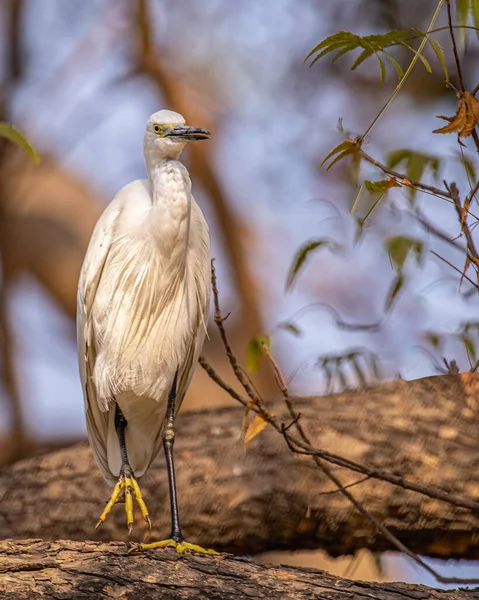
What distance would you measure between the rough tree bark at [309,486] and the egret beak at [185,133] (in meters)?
1.01

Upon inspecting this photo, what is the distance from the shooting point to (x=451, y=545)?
8.31 ft

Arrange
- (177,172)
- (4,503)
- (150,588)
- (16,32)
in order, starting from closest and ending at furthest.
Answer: (150,588) → (177,172) → (4,503) → (16,32)

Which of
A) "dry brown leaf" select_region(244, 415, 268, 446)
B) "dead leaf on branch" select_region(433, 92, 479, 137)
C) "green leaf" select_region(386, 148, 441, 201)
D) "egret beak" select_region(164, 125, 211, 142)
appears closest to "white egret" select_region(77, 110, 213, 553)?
"egret beak" select_region(164, 125, 211, 142)

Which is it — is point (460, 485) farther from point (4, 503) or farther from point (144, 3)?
point (144, 3)

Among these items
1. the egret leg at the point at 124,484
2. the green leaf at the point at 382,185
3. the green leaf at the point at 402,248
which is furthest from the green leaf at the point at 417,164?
the egret leg at the point at 124,484

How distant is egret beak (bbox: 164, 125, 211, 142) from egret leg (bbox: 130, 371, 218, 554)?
1.98ft

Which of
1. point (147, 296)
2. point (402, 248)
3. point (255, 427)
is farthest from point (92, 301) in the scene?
point (402, 248)

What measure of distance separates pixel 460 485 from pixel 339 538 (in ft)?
1.28

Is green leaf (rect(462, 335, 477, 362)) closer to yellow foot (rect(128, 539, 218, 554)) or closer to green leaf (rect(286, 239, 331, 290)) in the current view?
green leaf (rect(286, 239, 331, 290))

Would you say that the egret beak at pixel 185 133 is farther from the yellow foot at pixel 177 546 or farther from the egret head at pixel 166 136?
the yellow foot at pixel 177 546

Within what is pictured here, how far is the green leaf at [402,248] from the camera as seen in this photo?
1.98 m

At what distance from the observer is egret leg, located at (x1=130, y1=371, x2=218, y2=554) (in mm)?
1935

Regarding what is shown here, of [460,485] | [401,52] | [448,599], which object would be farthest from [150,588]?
[401,52]

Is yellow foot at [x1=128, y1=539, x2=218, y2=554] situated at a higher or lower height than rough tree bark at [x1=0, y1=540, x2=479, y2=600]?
higher
